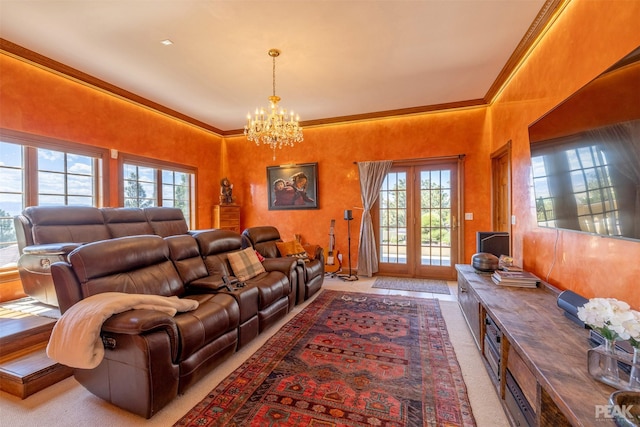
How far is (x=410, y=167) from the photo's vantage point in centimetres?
518

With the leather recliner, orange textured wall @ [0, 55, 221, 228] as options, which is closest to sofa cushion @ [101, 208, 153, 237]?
orange textured wall @ [0, 55, 221, 228]

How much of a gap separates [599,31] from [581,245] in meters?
1.49

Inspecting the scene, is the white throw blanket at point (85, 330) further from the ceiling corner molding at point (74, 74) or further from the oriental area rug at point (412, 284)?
the oriental area rug at point (412, 284)

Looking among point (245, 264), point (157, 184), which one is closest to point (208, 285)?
point (245, 264)

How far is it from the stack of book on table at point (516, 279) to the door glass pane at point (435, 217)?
248cm

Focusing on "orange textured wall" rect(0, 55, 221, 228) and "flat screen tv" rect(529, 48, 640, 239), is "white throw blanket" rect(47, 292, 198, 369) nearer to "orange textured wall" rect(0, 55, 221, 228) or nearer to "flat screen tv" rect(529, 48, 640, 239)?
"flat screen tv" rect(529, 48, 640, 239)

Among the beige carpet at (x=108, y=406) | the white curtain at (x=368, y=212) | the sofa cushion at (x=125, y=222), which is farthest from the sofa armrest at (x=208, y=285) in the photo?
the white curtain at (x=368, y=212)

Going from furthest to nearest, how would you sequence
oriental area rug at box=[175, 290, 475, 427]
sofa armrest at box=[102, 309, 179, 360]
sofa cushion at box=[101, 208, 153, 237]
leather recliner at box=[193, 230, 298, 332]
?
sofa cushion at box=[101, 208, 153, 237] < leather recliner at box=[193, 230, 298, 332] < oriental area rug at box=[175, 290, 475, 427] < sofa armrest at box=[102, 309, 179, 360]

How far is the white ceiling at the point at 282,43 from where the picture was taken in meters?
2.47

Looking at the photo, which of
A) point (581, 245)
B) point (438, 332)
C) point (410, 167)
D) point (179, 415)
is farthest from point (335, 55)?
point (179, 415)

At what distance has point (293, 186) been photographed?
588cm

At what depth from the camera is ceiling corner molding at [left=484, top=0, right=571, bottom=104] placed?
2.38 meters

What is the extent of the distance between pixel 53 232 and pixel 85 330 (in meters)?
2.16

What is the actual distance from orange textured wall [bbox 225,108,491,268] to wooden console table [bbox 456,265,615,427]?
281cm
